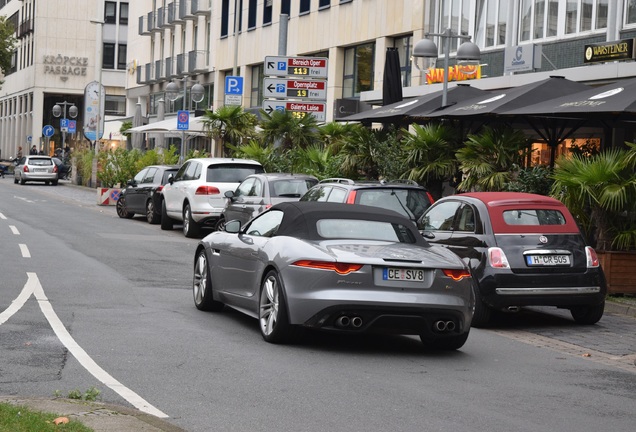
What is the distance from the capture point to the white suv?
26609mm

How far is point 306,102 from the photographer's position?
100 ft

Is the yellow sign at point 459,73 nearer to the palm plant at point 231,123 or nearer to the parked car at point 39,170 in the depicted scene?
the palm plant at point 231,123

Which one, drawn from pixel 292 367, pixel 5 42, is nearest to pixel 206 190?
pixel 292 367

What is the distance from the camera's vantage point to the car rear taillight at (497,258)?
42.9 feet

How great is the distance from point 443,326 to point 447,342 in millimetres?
546

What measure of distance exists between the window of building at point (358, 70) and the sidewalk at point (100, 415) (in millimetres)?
33042

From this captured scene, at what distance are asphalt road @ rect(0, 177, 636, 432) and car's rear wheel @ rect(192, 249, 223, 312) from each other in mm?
171

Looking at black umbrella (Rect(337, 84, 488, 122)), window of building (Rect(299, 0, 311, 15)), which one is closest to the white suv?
black umbrella (Rect(337, 84, 488, 122))

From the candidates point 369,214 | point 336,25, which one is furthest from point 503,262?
point 336,25

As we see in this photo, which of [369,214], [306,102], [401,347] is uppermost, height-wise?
[306,102]

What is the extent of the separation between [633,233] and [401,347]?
6.41m

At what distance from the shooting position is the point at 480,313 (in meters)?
13.3

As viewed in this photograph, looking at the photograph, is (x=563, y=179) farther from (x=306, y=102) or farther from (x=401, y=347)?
(x=306, y=102)

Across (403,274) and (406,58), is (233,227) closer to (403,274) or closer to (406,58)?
(403,274)
